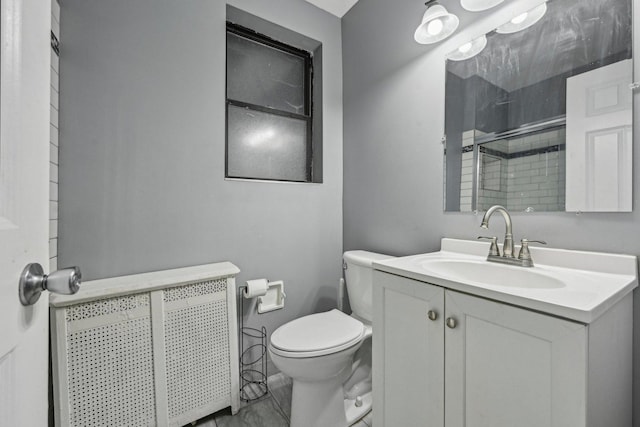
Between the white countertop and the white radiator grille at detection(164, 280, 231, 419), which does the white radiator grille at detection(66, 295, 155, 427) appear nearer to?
the white radiator grille at detection(164, 280, 231, 419)

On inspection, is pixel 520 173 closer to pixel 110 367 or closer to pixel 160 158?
pixel 160 158

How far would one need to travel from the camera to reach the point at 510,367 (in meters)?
0.70

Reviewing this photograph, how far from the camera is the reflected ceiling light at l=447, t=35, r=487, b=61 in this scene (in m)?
1.24

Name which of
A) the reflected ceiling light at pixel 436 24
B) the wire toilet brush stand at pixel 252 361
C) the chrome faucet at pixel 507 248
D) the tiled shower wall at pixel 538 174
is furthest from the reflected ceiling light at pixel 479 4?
the wire toilet brush stand at pixel 252 361

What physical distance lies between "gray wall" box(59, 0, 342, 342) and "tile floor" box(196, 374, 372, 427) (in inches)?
15.4

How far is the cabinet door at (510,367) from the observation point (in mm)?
604

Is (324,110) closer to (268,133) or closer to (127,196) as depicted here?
(268,133)

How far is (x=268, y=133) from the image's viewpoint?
74.0 inches

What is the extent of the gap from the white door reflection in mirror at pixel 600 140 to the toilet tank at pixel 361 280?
883 millimetres

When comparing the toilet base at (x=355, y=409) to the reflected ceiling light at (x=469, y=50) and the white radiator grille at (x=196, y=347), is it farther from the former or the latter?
the reflected ceiling light at (x=469, y=50)

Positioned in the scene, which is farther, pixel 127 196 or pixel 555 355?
pixel 127 196

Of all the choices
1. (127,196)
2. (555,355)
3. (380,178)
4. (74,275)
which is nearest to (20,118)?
(74,275)

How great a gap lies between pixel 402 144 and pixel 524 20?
2.32ft

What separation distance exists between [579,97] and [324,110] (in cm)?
Result: 138
